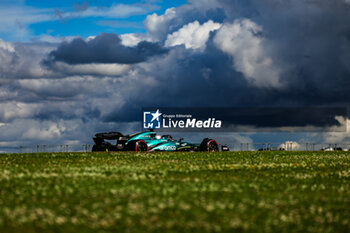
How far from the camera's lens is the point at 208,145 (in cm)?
5384

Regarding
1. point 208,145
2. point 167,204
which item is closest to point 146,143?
point 208,145

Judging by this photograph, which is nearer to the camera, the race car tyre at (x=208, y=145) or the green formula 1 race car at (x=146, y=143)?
the green formula 1 race car at (x=146, y=143)

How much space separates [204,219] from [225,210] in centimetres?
141

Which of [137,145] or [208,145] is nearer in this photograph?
[137,145]

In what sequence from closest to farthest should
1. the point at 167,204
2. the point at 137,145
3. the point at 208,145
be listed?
the point at 167,204 → the point at 137,145 → the point at 208,145

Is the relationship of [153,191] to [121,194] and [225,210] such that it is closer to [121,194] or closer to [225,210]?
[121,194]

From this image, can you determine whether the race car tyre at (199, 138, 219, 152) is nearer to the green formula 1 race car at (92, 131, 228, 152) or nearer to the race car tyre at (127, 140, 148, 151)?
the green formula 1 race car at (92, 131, 228, 152)

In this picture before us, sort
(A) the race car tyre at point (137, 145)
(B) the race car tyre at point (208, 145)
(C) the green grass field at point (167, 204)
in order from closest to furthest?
(C) the green grass field at point (167, 204) < (A) the race car tyre at point (137, 145) < (B) the race car tyre at point (208, 145)

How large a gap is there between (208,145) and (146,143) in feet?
23.8

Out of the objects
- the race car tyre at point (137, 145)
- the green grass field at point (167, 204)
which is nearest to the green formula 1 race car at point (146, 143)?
the race car tyre at point (137, 145)

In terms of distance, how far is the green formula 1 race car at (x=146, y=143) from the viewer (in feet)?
172

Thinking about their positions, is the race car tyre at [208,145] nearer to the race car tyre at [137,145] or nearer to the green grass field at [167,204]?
the race car tyre at [137,145]

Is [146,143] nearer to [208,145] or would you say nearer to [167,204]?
[208,145]

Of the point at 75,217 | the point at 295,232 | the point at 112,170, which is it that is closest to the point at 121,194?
the point at 75,217
